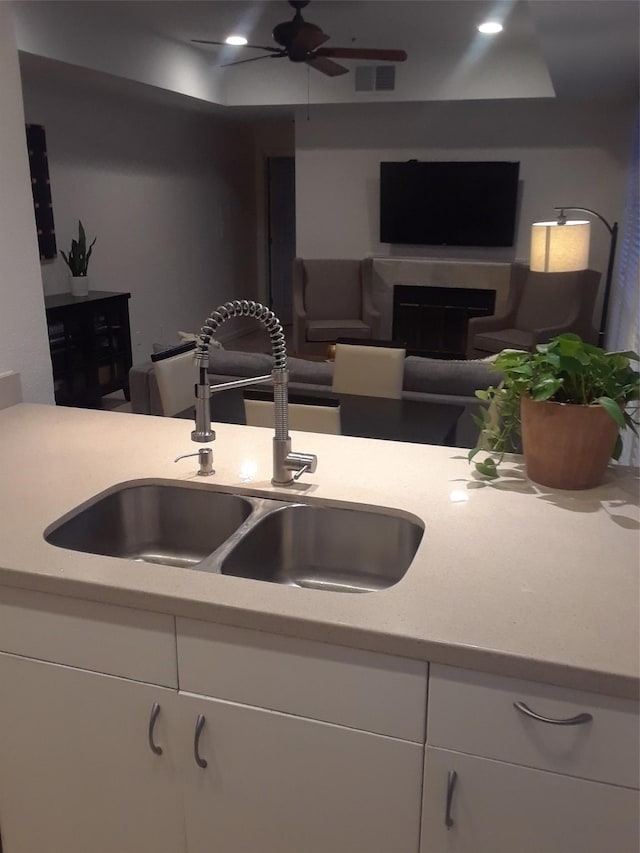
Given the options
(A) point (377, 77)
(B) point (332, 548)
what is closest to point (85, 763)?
(B) point (332, 548)

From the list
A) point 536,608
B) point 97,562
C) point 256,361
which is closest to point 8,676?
Result: point 97,562

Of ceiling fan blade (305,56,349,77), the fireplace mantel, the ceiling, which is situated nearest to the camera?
the ceiling

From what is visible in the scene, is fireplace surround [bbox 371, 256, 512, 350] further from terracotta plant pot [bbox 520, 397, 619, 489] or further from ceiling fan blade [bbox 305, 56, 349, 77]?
terracotta plant pot [bbox 520, 397, 619, 489]

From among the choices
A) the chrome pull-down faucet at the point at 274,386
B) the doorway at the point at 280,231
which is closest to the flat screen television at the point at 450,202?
the doorway at the point at 280,231

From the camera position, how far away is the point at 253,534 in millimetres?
1436

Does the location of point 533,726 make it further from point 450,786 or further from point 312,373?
point 312,373

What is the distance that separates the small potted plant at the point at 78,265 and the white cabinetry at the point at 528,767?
4.86 metres

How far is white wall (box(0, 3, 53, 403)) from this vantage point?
6.72 ft

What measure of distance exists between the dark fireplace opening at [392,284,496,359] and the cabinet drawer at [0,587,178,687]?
593 centimetres

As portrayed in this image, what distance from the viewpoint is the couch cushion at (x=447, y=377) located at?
11.2 feet

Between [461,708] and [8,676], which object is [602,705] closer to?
[461,708]

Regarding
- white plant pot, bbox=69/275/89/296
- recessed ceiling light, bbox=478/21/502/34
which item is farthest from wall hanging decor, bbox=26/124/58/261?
recessed ceiling light, bbox=478/21/502/34

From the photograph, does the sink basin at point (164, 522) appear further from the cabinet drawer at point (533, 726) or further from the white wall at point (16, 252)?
the white wall at point (16, 252)

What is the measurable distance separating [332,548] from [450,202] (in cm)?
580
